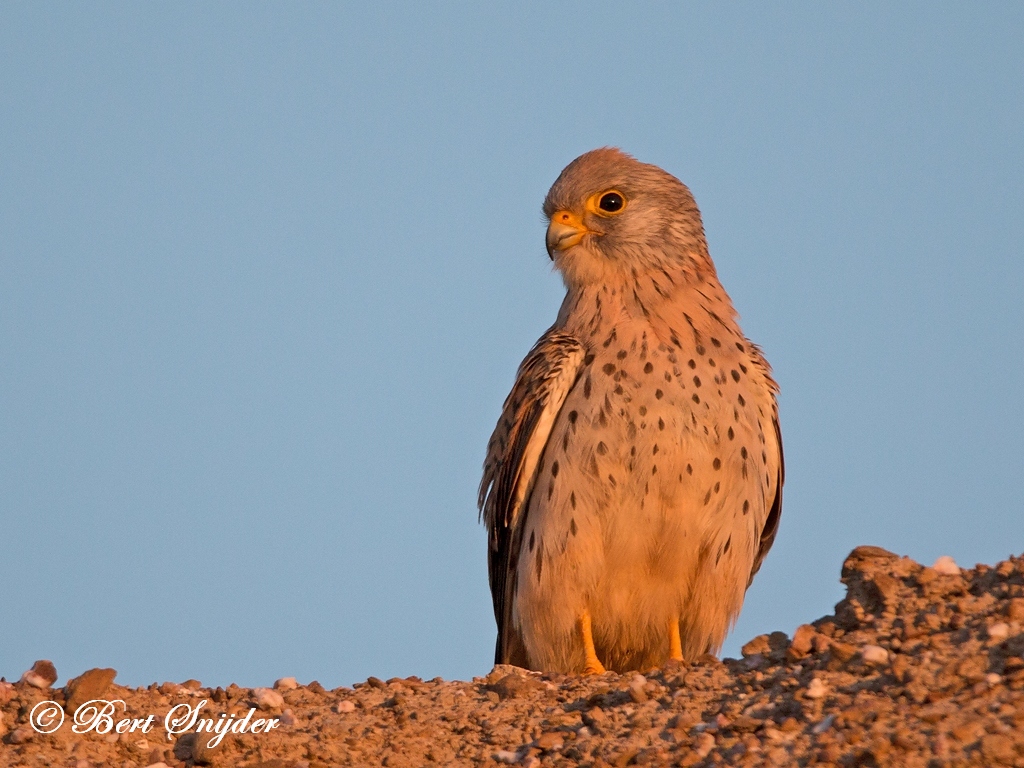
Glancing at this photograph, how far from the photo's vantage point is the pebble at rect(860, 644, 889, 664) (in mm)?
→ 5500

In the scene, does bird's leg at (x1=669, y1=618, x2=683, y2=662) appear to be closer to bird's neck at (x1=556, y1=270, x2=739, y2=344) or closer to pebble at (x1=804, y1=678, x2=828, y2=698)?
bird's neck at (x1=556, y1=270, x2=739, y2=344)

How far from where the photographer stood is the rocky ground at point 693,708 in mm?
4945

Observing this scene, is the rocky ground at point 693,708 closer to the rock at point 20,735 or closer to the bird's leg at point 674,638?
the rock at point 20,735

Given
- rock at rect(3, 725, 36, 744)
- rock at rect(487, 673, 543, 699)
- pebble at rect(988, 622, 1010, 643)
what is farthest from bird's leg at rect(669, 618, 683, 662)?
rock at rect(3, 725, 36, 744)

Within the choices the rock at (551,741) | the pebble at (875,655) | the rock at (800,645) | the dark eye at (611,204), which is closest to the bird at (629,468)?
the dark eye at (611,204)

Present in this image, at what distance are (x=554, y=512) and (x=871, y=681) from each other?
2.62 meters

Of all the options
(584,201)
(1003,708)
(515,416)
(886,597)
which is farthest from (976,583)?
(584,201)

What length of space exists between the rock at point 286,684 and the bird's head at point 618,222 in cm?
285

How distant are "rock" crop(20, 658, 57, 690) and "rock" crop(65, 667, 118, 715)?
0.54ft

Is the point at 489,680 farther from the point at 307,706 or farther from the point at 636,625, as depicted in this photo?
the point at 636,625

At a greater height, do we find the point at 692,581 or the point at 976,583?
the point at 692,581

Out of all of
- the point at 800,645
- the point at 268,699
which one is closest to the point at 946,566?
the point at 800,645

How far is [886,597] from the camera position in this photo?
19.7 ft

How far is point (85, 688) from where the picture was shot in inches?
258
